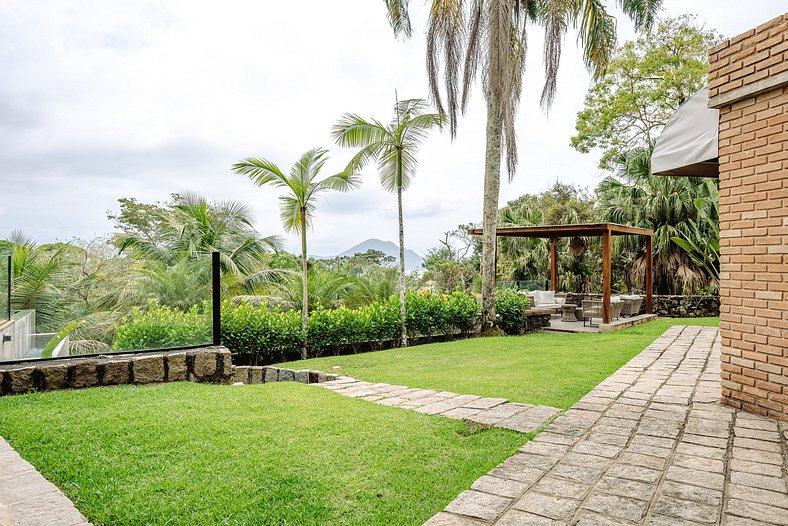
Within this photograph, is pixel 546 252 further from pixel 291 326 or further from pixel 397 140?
pixel 291 326

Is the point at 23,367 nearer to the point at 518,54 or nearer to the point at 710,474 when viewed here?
the point at 710,474

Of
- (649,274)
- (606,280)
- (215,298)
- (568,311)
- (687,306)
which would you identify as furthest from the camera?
(687,306)

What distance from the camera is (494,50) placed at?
10336mm

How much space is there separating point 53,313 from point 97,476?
381 cm

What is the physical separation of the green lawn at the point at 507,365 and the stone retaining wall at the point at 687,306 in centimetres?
679

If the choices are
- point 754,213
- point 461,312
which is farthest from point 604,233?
point 754,213

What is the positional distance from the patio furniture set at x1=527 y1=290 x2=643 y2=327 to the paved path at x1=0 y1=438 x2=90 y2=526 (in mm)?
12393

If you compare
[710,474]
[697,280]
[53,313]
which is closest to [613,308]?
[697,280]

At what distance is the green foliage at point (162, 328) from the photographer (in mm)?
5973

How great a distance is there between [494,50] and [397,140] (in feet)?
9.13

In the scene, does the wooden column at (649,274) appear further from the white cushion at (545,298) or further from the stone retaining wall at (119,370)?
the stone retaining wall at (119,370)

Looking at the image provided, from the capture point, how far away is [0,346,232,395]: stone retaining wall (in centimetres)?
505

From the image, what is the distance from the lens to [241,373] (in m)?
7.52

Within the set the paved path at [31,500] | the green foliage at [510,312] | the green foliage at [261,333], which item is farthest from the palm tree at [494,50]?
the paved path at [31,500]
